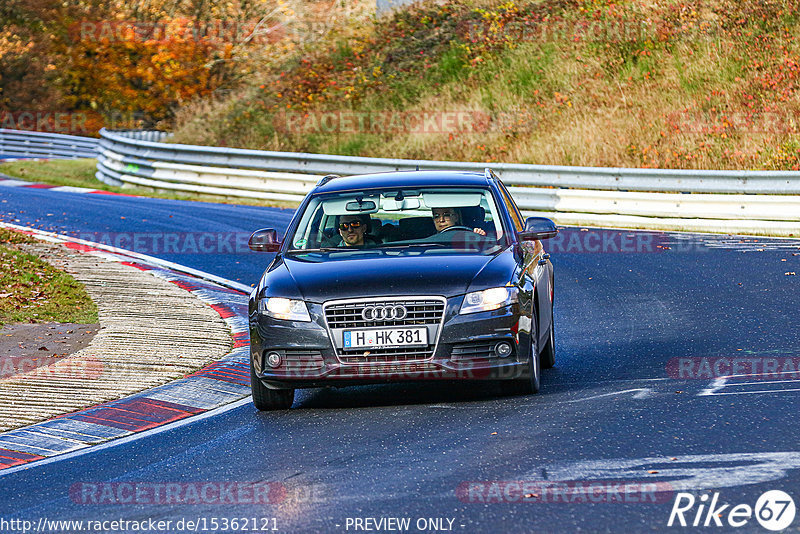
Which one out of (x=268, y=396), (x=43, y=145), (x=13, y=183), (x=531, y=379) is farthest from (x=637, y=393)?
(x=43, y=145)

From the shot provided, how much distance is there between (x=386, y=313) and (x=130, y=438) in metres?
1.92

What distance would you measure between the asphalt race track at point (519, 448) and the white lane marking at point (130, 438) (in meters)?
0.06

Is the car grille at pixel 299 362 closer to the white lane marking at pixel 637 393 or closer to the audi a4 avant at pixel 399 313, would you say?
the audi a4 avant at pixel 399 313

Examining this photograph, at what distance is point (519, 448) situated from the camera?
6.91 metres

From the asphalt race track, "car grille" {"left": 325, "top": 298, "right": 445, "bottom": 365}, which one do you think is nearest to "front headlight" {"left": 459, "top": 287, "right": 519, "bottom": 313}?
"car grille" {"left": 325, "top": 298, "right": 445, "bottom": 365}

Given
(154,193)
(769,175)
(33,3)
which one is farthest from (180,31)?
(769,175)

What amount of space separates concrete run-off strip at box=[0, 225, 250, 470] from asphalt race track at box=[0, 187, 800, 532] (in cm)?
45

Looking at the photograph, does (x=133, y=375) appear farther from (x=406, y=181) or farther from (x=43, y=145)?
(x=43, y=145)

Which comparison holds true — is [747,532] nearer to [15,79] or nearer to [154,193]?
[154,193]

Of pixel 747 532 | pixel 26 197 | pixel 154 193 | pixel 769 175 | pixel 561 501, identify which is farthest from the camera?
pixel 154 193

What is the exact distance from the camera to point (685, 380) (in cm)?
886

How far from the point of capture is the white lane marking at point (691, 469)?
5.96 metres

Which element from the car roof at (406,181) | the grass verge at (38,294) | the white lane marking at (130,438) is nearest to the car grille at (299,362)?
the white lane marking at (130,438)

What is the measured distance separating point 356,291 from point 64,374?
A: 3.21m
